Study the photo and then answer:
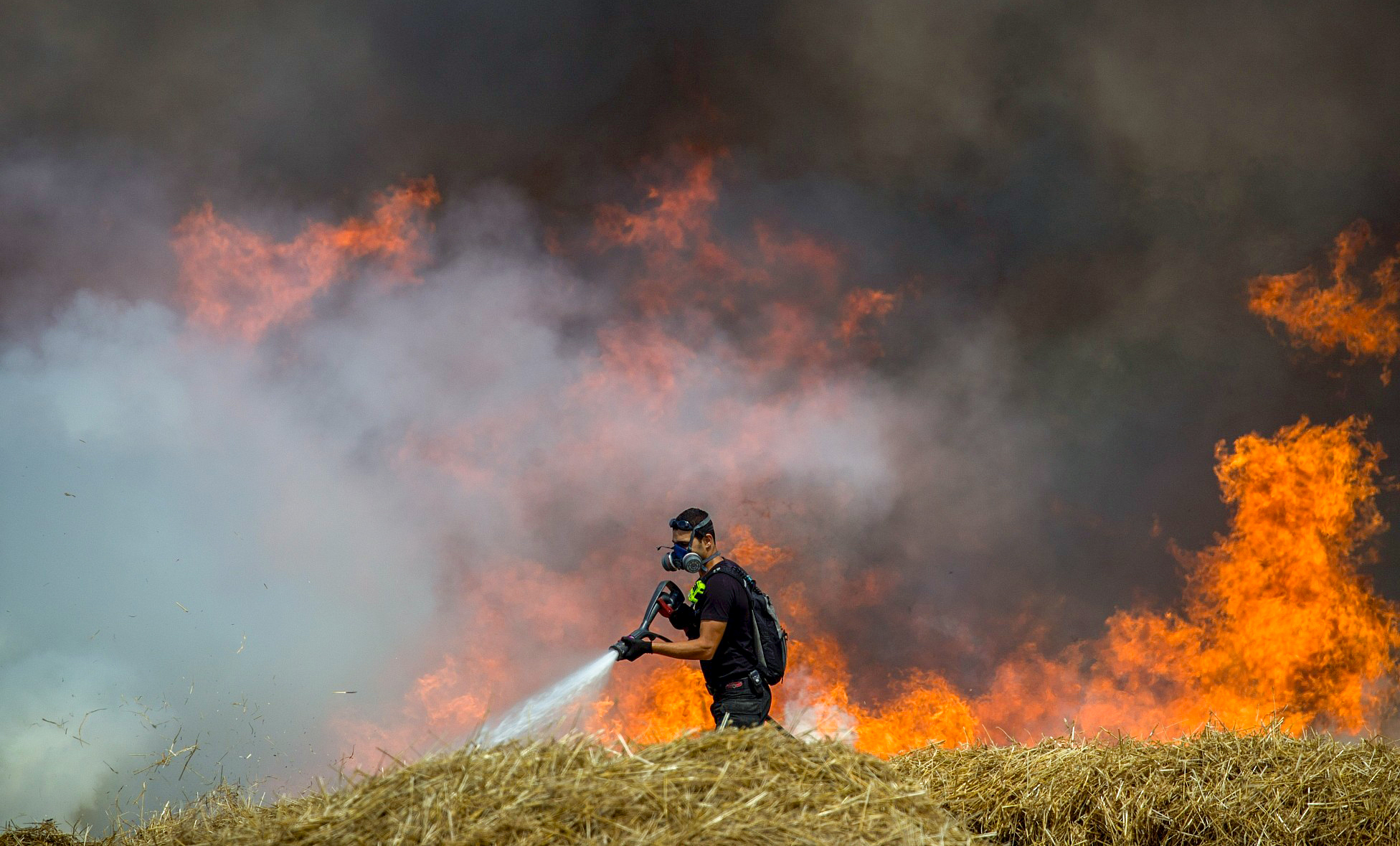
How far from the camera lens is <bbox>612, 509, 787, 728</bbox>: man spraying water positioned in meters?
6.76

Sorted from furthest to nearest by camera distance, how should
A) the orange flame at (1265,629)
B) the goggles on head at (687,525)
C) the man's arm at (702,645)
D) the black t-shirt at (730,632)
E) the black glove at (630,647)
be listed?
the orange flame at (1265,629) < the goggles on head at (687,525) < the black t-shirt at (730,632) < the man's arm at (702,645) < the black glove at (630,647)

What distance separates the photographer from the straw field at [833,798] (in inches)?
151

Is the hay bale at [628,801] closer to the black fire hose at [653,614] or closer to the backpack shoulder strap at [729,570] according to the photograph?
the black fire hose at [653,614]

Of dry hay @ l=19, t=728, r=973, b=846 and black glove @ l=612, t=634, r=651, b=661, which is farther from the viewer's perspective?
black glove @ l=612, t=634, r=651, b=661

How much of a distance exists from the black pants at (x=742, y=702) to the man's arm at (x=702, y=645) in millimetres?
329

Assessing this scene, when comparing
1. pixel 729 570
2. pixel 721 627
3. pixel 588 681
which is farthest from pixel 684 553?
pixel 588 681

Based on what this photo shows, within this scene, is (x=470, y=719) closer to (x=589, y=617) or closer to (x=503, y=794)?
(x=589, y=617)

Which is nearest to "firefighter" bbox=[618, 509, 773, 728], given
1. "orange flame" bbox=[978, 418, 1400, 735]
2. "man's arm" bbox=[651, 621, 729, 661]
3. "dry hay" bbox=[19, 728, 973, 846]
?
"man's arm" bbox=[651, 621, 729, 661]

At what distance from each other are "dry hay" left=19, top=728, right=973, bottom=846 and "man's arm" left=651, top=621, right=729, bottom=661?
1.93 m

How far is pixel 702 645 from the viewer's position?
6707 millimetres

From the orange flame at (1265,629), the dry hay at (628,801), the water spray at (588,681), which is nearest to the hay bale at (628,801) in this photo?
the dry hay at (628,801)

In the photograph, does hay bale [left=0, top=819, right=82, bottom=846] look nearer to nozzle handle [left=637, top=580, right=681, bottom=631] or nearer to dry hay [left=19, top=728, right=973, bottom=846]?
dry hay [left=19, top=728, right=973, bottom=846]

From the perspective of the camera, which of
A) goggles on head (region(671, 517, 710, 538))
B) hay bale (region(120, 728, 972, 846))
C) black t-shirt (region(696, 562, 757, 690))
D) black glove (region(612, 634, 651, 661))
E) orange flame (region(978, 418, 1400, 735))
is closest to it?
hay bale (region(120, 728, 972, 846))

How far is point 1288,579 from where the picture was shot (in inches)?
647
